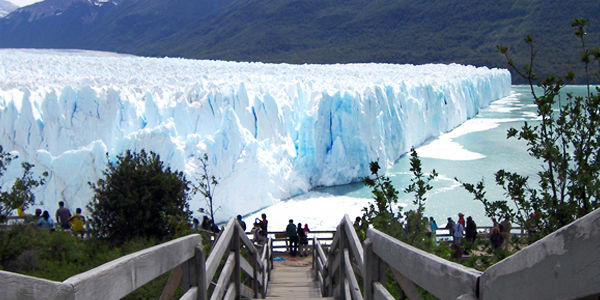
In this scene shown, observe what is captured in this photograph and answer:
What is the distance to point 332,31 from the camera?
2854 inches

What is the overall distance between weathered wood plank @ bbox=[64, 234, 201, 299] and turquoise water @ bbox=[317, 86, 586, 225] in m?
7.98

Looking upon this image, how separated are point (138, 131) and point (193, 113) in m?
1.88

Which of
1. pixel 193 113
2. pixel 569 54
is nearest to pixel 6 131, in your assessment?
pixel 193 113

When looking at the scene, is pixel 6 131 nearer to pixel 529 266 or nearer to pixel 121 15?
pixel 529 266

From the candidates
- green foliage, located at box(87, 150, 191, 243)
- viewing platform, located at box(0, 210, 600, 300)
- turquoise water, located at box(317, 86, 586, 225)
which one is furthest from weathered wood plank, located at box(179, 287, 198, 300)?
turquoise water, located at box(317, 86, 586, 225)

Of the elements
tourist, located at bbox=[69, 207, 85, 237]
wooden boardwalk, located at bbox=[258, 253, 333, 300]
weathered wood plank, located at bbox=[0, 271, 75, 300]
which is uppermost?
weathered wood plank, located at bbox=[0, 271, 75, 300]

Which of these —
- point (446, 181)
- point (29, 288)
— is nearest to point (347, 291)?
point (29, 288)

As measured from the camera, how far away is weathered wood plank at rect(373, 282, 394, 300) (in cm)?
142

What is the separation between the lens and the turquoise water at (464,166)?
1322 centimetres

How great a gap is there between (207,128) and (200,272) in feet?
38.4

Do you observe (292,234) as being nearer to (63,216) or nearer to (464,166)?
(63,216)

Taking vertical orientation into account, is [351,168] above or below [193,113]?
below

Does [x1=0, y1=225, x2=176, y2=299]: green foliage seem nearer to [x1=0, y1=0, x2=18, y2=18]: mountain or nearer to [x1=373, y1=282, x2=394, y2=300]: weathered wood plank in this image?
[x1=373, y1=282, x2=394, y2=300]: weathered wood plank

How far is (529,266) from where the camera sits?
0.74 metres
